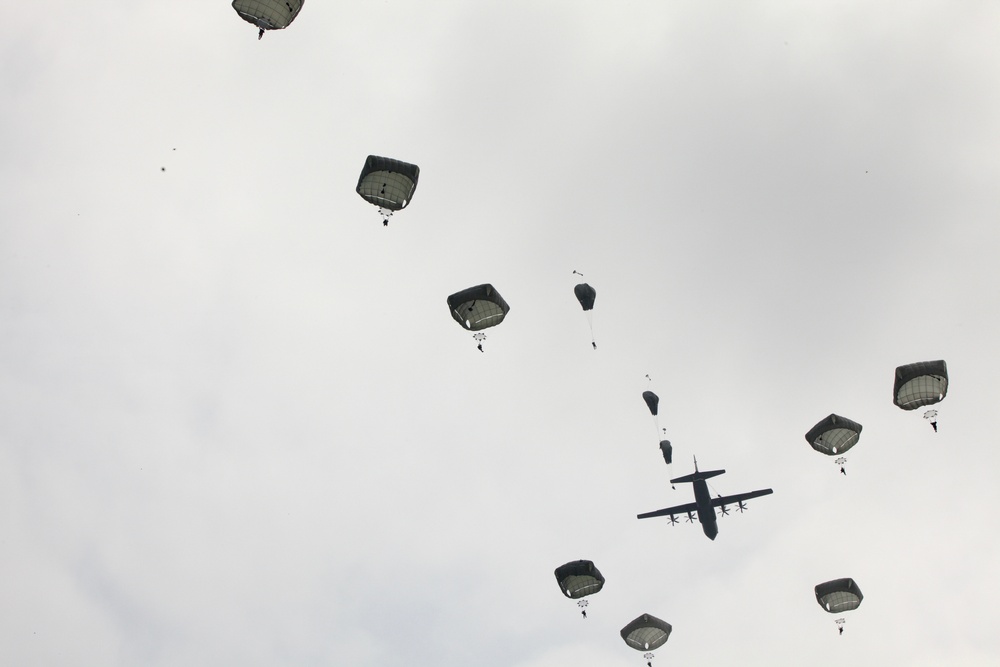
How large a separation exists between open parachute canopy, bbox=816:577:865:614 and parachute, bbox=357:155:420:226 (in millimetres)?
33889

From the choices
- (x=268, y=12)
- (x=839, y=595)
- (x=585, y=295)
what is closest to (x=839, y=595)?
(x=839, y=595)

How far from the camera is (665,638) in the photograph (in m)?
51.2

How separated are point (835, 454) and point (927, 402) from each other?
Result: 621cm

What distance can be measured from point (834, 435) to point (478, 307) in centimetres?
2215

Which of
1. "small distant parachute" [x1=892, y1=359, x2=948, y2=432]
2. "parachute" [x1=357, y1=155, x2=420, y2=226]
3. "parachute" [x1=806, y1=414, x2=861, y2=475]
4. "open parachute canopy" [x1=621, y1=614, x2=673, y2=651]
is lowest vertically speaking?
"open parachute canopy" [x1=621, y1=614, x2=673, y2=651]

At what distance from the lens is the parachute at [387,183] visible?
42.7m

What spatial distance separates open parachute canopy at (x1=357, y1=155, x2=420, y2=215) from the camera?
42656 mm

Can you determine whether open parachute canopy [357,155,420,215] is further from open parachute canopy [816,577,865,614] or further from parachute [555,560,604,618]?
open parachute canopy [816,577,865,614]

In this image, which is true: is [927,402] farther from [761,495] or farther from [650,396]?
[761,495]

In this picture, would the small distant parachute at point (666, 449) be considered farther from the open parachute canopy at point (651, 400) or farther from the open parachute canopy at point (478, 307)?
the open parachute canopy at point (478, 307)

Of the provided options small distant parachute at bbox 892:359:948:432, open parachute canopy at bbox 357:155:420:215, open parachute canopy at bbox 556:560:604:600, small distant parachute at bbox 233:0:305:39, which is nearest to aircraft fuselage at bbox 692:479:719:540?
open parachute canopy at bbox 556:560:604:600

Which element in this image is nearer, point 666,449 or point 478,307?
point 478,307

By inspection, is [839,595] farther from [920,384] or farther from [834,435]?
[920,384]

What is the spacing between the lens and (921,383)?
4541cm
